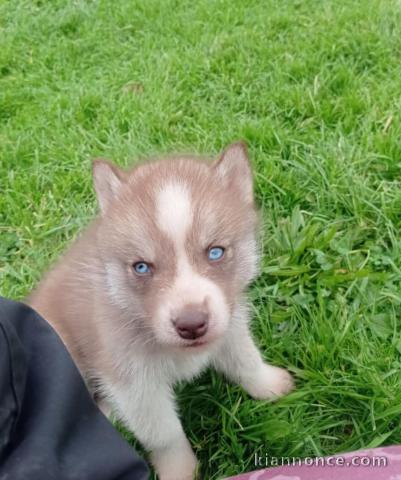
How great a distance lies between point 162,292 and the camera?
1944 mm

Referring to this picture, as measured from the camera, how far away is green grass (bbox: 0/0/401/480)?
2561mm

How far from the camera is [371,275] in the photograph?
114 inches

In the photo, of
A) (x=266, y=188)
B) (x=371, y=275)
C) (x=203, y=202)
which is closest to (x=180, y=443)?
(x=203, y=202)

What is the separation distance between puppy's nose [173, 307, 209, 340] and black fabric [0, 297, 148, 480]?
13.3 inches

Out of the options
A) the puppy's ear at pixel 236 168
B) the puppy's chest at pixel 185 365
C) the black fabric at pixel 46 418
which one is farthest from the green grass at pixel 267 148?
the black fabric at pixel 46 418

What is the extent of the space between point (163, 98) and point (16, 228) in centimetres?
130

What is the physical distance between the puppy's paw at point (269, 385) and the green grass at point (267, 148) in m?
0.06

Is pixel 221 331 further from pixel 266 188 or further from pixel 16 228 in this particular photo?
pixel 16 228

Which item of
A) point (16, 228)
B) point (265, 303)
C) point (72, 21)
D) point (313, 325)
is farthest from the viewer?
point (72, 21)

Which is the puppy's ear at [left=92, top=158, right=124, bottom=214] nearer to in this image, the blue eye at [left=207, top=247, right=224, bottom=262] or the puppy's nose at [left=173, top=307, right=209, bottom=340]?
the blue eye at [left=207, top=247, right=224, bottom=262]

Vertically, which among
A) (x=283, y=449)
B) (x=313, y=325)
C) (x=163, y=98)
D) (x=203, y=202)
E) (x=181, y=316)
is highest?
(x=203, y=202)

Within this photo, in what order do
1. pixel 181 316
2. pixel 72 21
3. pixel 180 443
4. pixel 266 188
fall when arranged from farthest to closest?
pixel 72 21 < pixel 266 188 < pixel 180 443 < pixel 181 316

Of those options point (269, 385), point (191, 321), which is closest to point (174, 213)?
point (191, 321)

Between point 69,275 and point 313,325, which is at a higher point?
point 69,275
